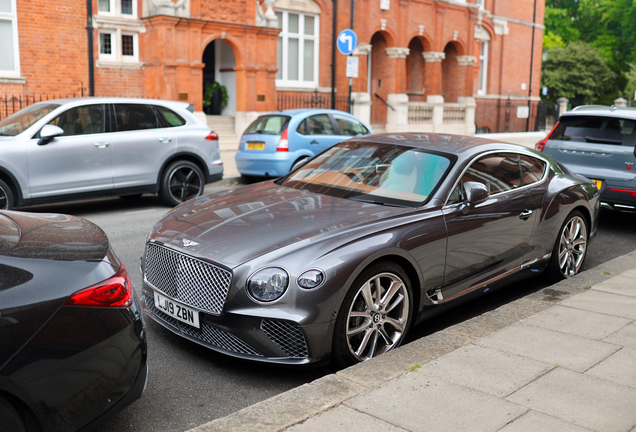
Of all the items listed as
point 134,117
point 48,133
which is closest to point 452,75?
point 134,117

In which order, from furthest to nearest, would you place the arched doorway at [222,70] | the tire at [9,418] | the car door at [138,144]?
the arched doorway at [222,70], the car door at [138,144], the tire at [9,418]

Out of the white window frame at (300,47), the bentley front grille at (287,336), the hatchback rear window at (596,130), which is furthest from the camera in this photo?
the white window frame at (300,47)

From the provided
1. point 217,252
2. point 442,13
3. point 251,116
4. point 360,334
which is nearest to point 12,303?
point 217,252

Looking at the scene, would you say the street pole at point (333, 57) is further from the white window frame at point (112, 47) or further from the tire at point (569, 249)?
the tire at point (569, 249)

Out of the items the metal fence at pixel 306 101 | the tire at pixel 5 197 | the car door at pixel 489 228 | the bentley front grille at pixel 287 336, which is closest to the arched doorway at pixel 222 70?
the metal fence at pixel 306 101

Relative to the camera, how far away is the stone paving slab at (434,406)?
10.4ft

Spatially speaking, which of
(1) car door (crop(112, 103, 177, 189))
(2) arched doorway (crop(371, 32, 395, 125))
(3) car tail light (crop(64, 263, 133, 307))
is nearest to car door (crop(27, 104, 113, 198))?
(1) car door (crop(112, 103, 177, 189))

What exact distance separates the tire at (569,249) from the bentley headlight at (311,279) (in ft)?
10.7

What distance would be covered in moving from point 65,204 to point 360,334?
8.20m

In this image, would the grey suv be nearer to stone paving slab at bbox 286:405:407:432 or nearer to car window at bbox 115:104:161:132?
car window at bbox 115:104:161:132

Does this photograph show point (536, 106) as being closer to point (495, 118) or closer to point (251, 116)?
point (495, 118)

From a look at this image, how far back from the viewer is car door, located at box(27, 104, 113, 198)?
926 centimetres

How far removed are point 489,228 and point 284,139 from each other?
26.8ft

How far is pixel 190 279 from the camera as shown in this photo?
163 inches
